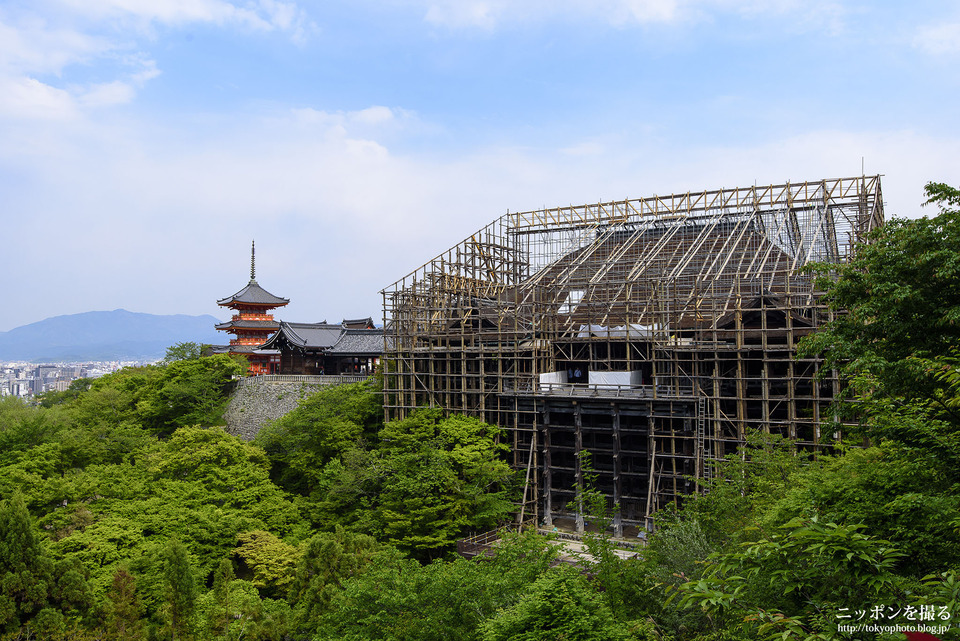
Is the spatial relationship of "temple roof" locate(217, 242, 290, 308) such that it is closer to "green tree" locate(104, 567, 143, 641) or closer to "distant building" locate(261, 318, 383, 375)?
"distant building" locate(261, 318, 383, 375)

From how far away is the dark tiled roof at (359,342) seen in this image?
46.2 metres

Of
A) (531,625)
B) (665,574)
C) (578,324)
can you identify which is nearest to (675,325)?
(578,324)

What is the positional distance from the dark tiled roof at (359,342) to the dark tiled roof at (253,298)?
12.3 m

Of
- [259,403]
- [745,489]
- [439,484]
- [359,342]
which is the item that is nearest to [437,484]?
[439,484]

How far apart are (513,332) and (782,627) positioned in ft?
80.2

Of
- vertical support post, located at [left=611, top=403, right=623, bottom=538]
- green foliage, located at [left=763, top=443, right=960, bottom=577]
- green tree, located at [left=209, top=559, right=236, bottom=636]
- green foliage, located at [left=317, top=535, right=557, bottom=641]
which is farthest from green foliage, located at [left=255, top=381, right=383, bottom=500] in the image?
green foliage, located at [left=763, top=443, right=960, bottom=577]

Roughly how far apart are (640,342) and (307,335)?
27277 mm

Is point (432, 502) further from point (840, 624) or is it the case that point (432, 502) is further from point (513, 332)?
point (840, 624)

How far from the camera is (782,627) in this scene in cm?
645

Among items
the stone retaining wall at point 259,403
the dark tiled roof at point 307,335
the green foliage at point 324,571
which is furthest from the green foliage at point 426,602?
the dark tiled roof at point 307,335

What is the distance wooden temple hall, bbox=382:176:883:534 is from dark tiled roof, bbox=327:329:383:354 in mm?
10341

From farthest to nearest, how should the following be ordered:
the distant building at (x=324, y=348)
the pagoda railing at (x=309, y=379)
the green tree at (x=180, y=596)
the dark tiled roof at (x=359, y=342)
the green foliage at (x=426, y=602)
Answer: the distant building at (x=324, y=348) → the dark tiled roof at (x=359, y=342) → the pagoda railing at (x=309, y=379) → the green tree at (x=180, y=596) → the green foliage at (x=426, y=602)

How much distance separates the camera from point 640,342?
30594 mm

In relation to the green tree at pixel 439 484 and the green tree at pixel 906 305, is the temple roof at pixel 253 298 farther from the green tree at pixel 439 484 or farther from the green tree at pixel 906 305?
the green tree at pixel 906 305
